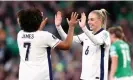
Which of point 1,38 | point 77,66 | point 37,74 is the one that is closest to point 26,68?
point 37,74

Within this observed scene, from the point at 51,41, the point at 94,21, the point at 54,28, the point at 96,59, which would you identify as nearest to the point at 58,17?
the point at 51,41

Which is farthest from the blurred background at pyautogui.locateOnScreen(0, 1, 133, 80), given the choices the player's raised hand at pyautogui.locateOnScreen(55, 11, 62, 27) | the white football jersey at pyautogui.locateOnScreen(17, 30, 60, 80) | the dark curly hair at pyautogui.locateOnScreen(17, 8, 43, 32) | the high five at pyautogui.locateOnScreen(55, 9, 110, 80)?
the dark curly hair at pyautogui.locateOnScreen(17, 8, 43, 32)

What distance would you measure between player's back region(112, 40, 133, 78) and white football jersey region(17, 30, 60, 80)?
2.58 metres

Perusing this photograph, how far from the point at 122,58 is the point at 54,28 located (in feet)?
20.7

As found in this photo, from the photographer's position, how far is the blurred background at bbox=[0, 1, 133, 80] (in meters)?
15.2

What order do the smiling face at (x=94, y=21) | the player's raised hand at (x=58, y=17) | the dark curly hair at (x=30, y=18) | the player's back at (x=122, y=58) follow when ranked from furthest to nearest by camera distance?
the player's back at (x=122, y=58)
the smiling face at (x=94, y=21)
the player's raised hand at (x=58, y=17)
the dark curly hair at (x=30, y=18)

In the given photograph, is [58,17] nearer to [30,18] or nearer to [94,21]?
[30,18]

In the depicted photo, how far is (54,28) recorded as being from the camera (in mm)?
16734

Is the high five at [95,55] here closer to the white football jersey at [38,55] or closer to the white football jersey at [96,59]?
the white football jersey at [96,59]

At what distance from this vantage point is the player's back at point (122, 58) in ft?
34.8

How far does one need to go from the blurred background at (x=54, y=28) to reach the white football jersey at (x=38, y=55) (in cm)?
640

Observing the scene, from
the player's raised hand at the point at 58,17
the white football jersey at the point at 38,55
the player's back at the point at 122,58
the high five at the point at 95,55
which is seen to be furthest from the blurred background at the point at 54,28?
the white football jersey at the point at 38,55

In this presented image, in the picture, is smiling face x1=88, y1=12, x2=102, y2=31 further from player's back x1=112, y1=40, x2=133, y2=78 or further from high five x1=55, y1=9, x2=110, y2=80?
player's back x1=112, y1=40, x2=133, y2=78

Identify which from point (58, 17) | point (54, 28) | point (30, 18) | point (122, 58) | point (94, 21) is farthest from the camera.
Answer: point (54, 28)
